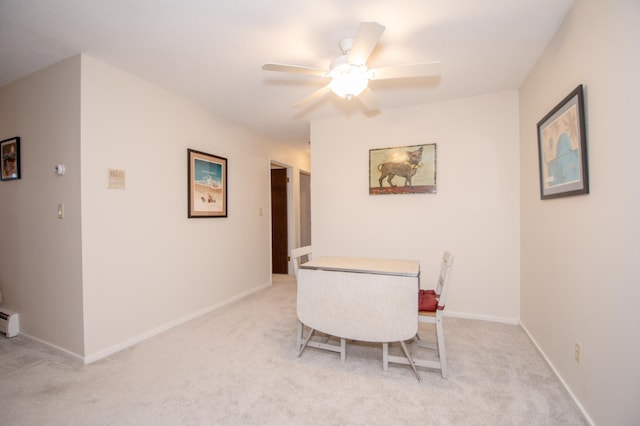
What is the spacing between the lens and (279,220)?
5246 mm

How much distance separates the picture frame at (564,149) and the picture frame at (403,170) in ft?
3.57

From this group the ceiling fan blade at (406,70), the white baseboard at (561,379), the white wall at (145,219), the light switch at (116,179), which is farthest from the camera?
the light switch at (116,179)

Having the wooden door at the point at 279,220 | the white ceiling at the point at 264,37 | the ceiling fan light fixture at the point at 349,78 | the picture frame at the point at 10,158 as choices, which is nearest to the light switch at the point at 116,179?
the white ceiling at the point at 264,37

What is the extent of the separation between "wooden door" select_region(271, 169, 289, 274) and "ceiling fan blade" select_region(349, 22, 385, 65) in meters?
3.55

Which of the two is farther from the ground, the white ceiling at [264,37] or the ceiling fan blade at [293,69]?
the white ceiling at [264,37]

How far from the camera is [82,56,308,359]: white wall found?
7.40ft

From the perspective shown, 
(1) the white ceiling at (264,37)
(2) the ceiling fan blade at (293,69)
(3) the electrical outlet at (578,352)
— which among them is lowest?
(3) the electrical outlet at (578,352)

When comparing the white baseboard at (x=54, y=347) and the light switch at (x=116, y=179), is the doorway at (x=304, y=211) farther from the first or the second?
the white baseboard at (x=54, y=347)

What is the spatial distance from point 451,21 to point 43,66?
310 centimetres

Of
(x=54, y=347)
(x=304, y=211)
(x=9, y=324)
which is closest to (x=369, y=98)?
(x=54, y=347)

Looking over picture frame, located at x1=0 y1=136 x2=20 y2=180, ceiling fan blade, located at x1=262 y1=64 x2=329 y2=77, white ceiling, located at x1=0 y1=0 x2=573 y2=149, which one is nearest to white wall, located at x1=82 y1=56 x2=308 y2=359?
white ceiling, located at x1=0 y1=0 x2=573 y2=149

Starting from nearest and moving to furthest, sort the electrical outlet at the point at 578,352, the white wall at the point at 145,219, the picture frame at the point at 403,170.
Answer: the electrical outlet at the point at 578,352
the white wall at the point at 145,219
the picture frame at the point at 403,170

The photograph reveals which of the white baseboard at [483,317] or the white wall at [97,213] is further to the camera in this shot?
the white baseboard at [483,317]

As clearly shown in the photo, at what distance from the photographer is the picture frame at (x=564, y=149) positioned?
1.60m
